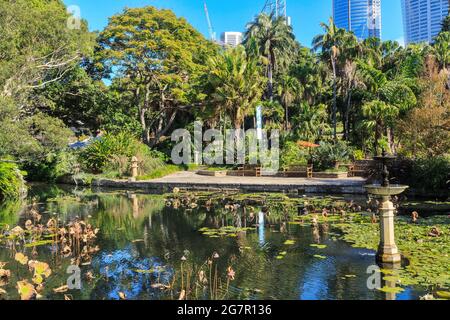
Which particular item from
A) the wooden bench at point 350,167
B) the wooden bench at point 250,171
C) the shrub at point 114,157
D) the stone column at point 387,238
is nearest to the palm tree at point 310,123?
the wooden bench at point 250,171

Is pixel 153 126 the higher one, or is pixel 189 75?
pixel 189 75

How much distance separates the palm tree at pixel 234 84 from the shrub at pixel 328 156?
6593 mm

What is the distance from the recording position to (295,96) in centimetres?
3906

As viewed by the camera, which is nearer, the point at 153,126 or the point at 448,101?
the point at 448,101

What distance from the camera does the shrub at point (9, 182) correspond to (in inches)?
737

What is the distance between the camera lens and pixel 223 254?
927 centimetres

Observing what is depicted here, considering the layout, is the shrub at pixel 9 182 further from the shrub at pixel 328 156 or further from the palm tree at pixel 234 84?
the shrub at pixel 328 156

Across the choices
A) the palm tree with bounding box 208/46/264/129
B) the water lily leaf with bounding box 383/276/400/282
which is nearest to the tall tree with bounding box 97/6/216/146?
the palm tree with bounding box 208/46/264/129

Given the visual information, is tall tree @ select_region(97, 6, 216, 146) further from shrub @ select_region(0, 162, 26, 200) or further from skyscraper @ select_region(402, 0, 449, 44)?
skyscraper @ select_region(402, 0, 449, 44)

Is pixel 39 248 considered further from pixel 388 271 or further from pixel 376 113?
pixel 376 113

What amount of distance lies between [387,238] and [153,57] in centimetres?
2697
